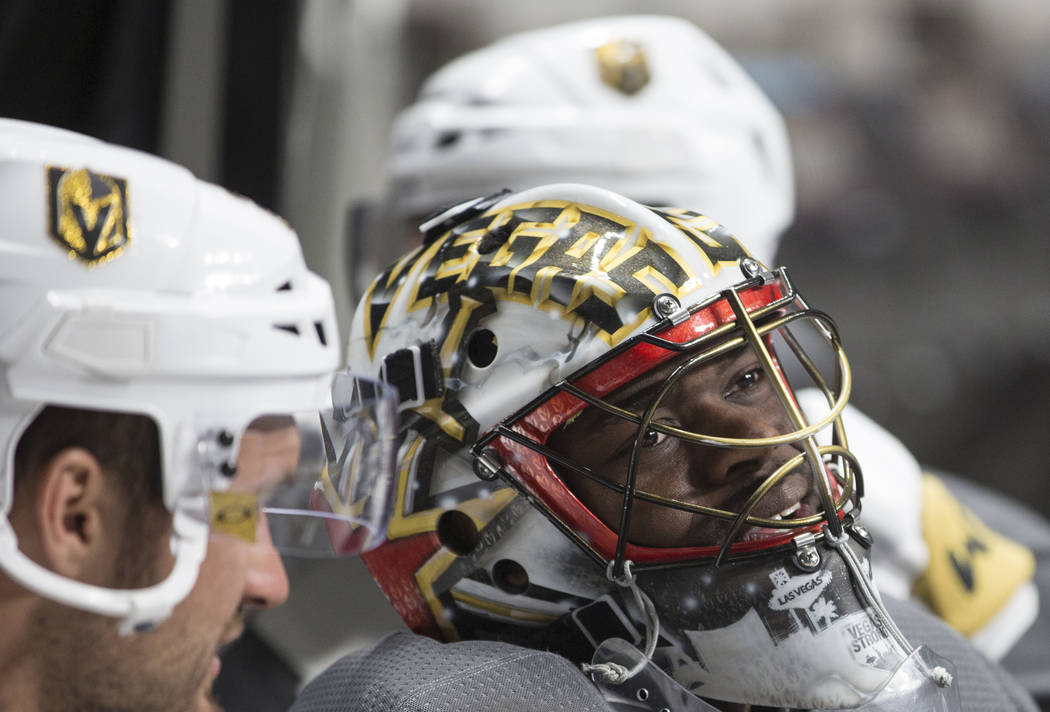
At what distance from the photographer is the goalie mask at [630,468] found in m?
1.04

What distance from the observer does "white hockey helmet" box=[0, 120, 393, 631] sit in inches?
35.4

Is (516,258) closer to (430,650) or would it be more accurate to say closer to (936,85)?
(430,650)

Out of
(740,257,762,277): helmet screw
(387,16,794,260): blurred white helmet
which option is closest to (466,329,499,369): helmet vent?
(740,257,762,277): helmet screw

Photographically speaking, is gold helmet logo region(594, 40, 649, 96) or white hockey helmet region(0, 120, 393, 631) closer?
white hockey helmet region(0, 120, 393, 631)

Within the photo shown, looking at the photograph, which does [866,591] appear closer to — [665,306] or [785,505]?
[785,505]

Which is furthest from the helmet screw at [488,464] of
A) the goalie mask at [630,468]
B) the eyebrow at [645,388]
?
the eyebrow at [645,388]

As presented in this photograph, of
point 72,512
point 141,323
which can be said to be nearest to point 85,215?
point 141,323

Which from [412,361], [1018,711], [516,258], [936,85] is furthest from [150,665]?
[936,85]

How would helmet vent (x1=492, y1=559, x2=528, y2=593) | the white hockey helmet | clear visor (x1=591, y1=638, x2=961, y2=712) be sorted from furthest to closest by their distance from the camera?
helmet vent (x1=492, y1=559, x2=528, y2=593), clear visor (x1=591, y1=638, x2=961, y2=712), the white hockey helmet

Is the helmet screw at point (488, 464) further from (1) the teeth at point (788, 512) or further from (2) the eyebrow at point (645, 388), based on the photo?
(1) the teeth at point (788, 512)

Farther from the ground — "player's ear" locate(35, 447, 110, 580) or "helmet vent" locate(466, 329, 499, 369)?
"helmet vent" locate(466, 329, 499, 369)

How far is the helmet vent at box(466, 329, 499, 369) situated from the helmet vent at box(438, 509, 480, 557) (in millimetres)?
149

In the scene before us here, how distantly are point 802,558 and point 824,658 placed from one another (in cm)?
9

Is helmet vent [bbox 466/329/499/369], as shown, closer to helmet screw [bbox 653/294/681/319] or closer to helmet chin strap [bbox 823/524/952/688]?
helmet screw [bbox 653/294/681/319]
